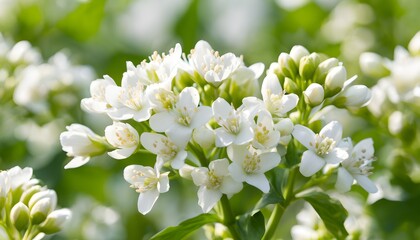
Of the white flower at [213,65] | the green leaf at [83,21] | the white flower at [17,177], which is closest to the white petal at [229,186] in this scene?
the white flower at [213,65]

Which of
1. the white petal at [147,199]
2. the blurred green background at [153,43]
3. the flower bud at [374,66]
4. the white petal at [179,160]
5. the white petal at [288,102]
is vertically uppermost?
the white petal at [288,102]

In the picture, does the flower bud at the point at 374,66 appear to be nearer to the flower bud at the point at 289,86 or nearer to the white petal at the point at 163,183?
the flower bud at the point at 289,86

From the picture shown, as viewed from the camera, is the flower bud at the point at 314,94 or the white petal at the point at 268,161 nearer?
the white petal at the point at 268,161

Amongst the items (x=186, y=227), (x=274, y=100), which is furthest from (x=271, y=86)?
(x=186, y=227)

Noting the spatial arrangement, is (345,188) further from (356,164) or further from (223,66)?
(223,66)

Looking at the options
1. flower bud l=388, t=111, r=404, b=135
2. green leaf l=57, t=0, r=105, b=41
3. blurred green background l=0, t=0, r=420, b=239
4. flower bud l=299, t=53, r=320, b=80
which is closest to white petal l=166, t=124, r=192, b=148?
flower bud l=299, t=53, r=320, b=80

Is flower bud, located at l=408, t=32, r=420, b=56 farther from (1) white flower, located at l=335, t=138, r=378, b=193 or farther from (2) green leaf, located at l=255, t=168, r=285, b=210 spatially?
(2) green leaf, located at l=255, t=168, r=285, b=210
